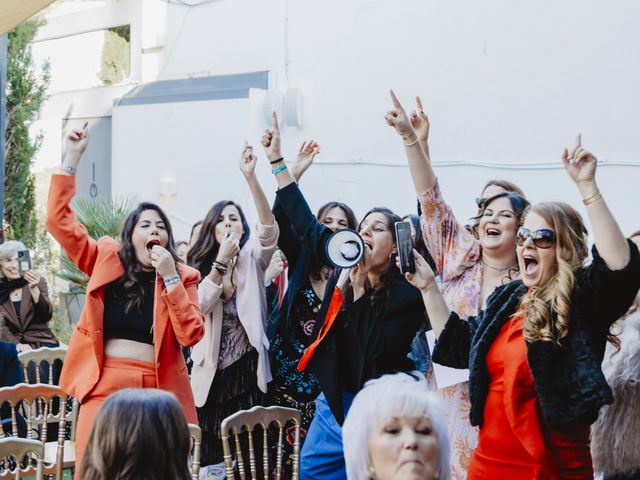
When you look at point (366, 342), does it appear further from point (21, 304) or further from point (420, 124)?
point (21, 304)

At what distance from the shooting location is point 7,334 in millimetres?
6211

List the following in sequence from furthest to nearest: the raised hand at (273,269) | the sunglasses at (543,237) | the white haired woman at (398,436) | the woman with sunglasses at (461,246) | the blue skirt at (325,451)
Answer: the raised hand at (273,269)
the blue skirt at (325,451)
the woman with sunglasses at (461,246)
the sunglasses at (543,237)
the white haired woman at (398,436)

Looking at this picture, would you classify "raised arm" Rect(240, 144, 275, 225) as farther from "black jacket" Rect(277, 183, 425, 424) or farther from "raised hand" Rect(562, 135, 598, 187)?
"raised hand" Rect(562, 135, 598, 187)

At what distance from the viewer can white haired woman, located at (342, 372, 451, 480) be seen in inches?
91.7

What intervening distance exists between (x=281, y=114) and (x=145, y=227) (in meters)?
4.40

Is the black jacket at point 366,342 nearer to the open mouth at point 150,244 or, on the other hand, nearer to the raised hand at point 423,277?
the raised hand at point 423,277

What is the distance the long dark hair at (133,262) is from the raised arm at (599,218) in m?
2.00

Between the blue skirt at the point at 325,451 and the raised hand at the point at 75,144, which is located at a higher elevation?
the raised hand at the point at 75,144

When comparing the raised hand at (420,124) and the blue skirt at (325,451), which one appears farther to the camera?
the raised hand at (420,124)

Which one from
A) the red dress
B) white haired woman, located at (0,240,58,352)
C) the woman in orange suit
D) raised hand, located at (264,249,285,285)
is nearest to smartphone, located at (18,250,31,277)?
white haired woman, located at (0,240,58,352)

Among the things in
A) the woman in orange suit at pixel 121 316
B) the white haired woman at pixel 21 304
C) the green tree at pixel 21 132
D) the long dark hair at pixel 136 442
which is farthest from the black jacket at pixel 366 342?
the green tree at pixel 21 132

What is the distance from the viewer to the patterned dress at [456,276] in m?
3.44

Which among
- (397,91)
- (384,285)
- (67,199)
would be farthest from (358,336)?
(397,91)

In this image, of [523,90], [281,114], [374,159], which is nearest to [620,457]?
[523,90]
